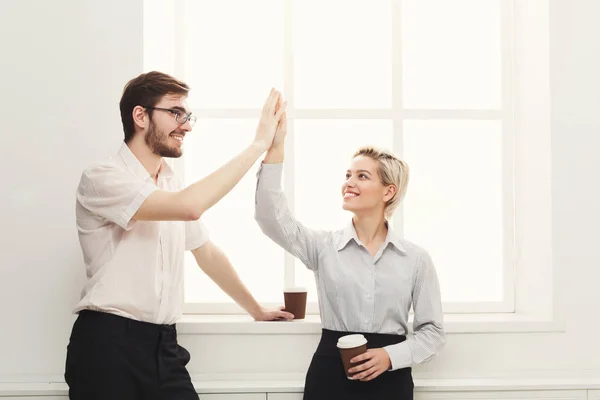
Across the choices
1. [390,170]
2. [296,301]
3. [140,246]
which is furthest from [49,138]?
[390,170]

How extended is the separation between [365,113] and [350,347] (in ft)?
4.03

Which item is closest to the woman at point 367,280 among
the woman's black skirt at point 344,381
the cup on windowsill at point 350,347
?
the woman's black skirt at point 344,381

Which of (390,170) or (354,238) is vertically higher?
(390,170)

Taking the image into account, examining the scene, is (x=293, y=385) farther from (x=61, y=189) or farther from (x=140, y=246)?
(x=61, y=189)

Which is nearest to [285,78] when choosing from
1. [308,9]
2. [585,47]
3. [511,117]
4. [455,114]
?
[308,9]

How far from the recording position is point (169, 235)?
2.22m

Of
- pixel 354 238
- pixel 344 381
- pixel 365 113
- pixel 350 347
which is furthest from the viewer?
pixel 365 113

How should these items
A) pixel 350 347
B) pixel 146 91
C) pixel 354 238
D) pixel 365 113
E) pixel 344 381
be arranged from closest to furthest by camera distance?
pixel 350 347, pixel 146 91, pixel 344 381, pixel 354 238, pixel 365 113

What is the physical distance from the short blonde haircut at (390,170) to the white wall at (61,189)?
0.63m

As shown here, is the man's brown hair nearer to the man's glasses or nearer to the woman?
the man's glasses

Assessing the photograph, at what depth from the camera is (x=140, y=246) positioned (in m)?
2.15

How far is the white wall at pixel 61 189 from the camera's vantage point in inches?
100

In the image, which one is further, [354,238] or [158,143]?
[354,238]

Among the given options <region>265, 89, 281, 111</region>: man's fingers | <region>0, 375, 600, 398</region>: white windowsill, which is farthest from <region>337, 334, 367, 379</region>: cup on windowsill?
<region>265, 89, 281, 111</region>: man's fingers
